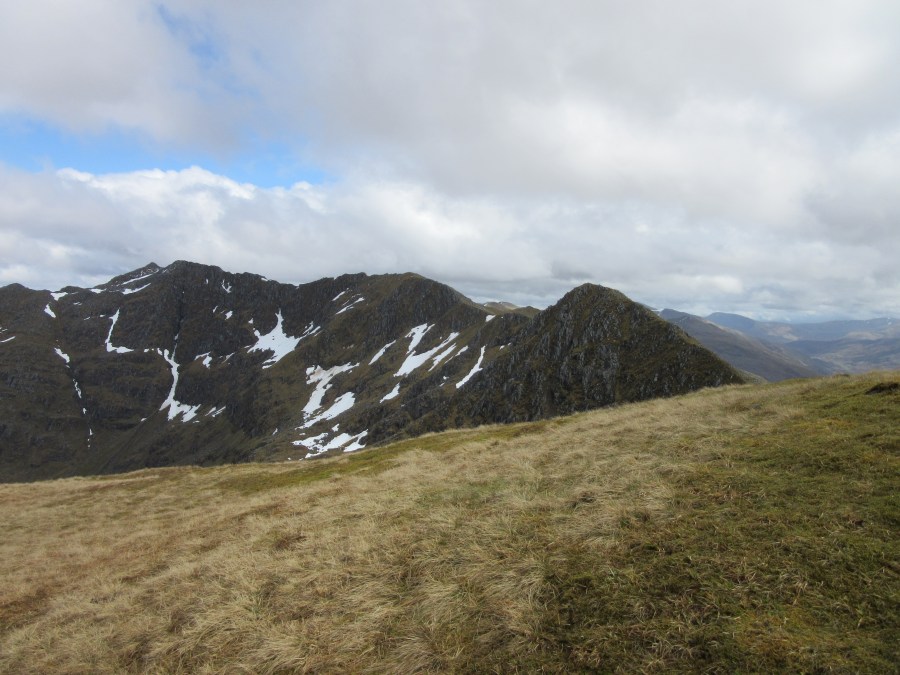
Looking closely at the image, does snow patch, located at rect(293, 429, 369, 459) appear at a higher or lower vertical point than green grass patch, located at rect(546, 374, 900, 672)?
lower

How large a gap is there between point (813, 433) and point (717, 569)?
8063 mm

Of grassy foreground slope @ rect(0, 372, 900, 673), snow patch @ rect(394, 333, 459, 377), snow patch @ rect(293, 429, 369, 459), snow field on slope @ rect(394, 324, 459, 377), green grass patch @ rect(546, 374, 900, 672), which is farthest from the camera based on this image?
snow patch @ rect(394, 333, 459, 377)

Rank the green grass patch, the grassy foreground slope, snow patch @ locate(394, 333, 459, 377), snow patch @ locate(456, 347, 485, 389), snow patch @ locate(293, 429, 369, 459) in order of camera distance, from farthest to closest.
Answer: snow patch @ locate(394, 333, 459, 377)
snow patch @ locate(293, 429, 369, 459)
snow patch @ locate(456, 347, 485, 389)
the grassy foreground slope
the green grass patch

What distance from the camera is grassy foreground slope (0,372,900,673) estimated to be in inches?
254

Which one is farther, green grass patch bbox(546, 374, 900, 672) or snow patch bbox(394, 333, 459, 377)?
snow patch bbox(394, 333, 459, 377)

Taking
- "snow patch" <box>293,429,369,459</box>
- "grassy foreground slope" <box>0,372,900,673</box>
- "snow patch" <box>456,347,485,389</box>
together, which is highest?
"grassy foreground slope" <box>0,372,900,673</box>

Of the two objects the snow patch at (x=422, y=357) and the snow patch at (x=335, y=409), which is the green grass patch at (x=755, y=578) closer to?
the snow patch at (x=422, y=357)

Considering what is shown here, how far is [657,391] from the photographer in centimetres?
7844

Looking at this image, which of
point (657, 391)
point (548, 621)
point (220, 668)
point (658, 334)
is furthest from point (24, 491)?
point (658, 334)

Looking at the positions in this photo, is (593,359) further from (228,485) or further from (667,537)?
(667,537)

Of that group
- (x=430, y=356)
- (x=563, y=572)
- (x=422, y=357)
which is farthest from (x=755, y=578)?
(x=422, y=357)

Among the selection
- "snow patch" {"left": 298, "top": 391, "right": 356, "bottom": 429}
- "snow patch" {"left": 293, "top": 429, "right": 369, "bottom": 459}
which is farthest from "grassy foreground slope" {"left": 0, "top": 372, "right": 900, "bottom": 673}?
"snow patch" {"left": 298, "top": 391, "right": 356, "bottom": 429}

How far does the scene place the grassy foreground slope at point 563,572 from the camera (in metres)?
6.44

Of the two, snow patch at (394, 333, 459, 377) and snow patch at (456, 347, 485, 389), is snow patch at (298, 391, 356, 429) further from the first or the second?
snow patch at (456, 347, 485, 389)
